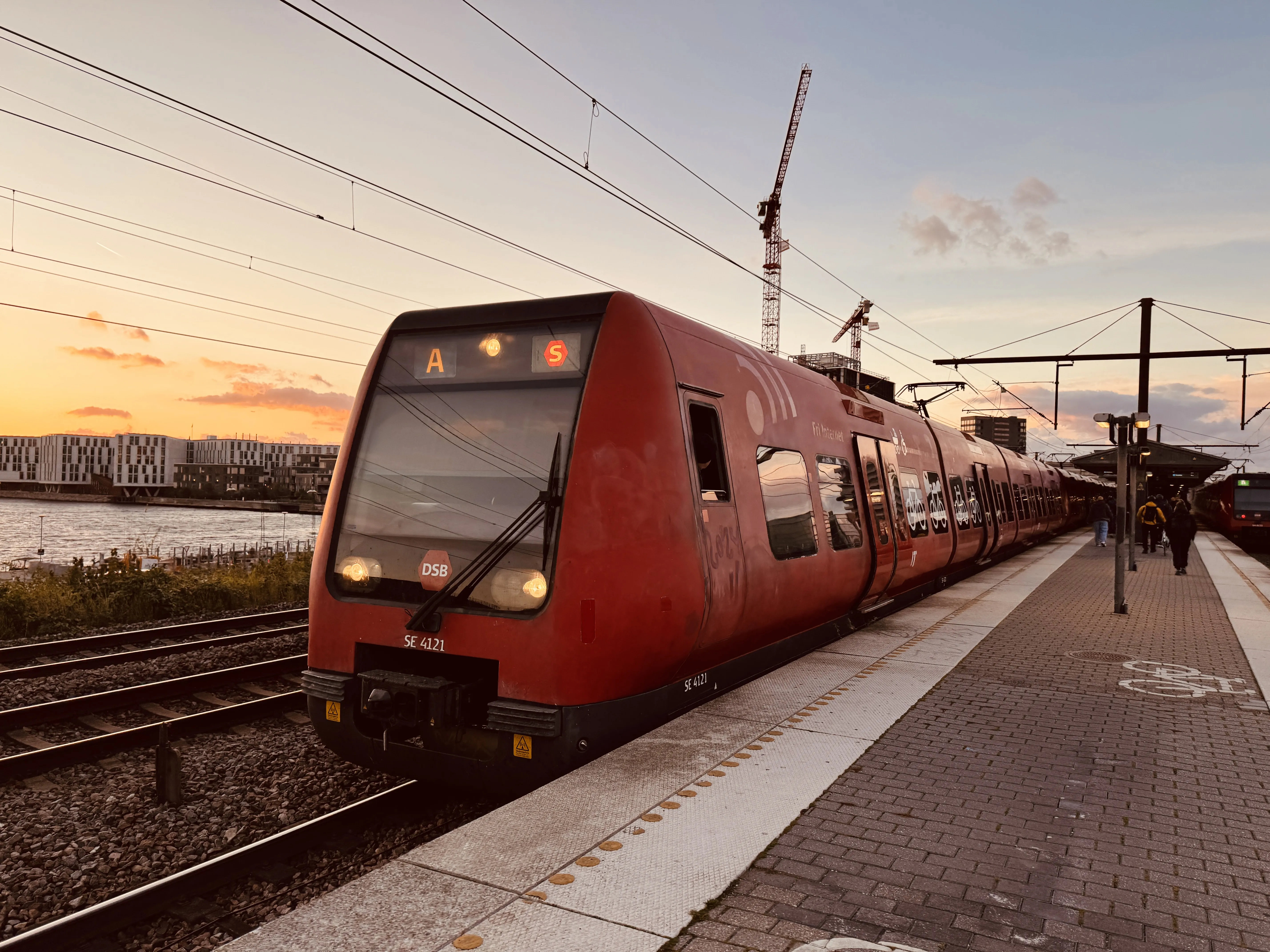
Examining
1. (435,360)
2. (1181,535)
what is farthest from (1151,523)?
(435,360)

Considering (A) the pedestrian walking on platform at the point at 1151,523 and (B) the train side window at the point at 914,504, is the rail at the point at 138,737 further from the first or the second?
(A) the pedestrian walking on platform at the point at 1151,523

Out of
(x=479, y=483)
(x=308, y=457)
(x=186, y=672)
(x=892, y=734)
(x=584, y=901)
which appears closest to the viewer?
(x=584, y=901)

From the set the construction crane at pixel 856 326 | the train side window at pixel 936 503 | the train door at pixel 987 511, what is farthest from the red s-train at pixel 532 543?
the construction crane at pixel 856 326

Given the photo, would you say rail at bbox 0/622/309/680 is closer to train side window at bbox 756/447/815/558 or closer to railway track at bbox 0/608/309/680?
railway track at bbox 0/608/309/680

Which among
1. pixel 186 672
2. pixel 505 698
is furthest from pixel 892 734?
pixel 186 672

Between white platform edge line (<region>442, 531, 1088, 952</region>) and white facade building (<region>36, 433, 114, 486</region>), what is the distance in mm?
166112

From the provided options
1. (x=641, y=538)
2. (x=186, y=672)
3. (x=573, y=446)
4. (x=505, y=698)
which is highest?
(x=573, y=446)

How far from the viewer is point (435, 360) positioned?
223 inches

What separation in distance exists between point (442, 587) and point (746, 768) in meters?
2.10

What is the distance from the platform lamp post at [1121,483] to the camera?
38.8 ft

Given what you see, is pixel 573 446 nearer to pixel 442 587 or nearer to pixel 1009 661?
pixel 442 587

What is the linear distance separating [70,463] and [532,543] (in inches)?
6987

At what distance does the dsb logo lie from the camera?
5.07 meters

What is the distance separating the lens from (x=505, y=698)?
479 cm
